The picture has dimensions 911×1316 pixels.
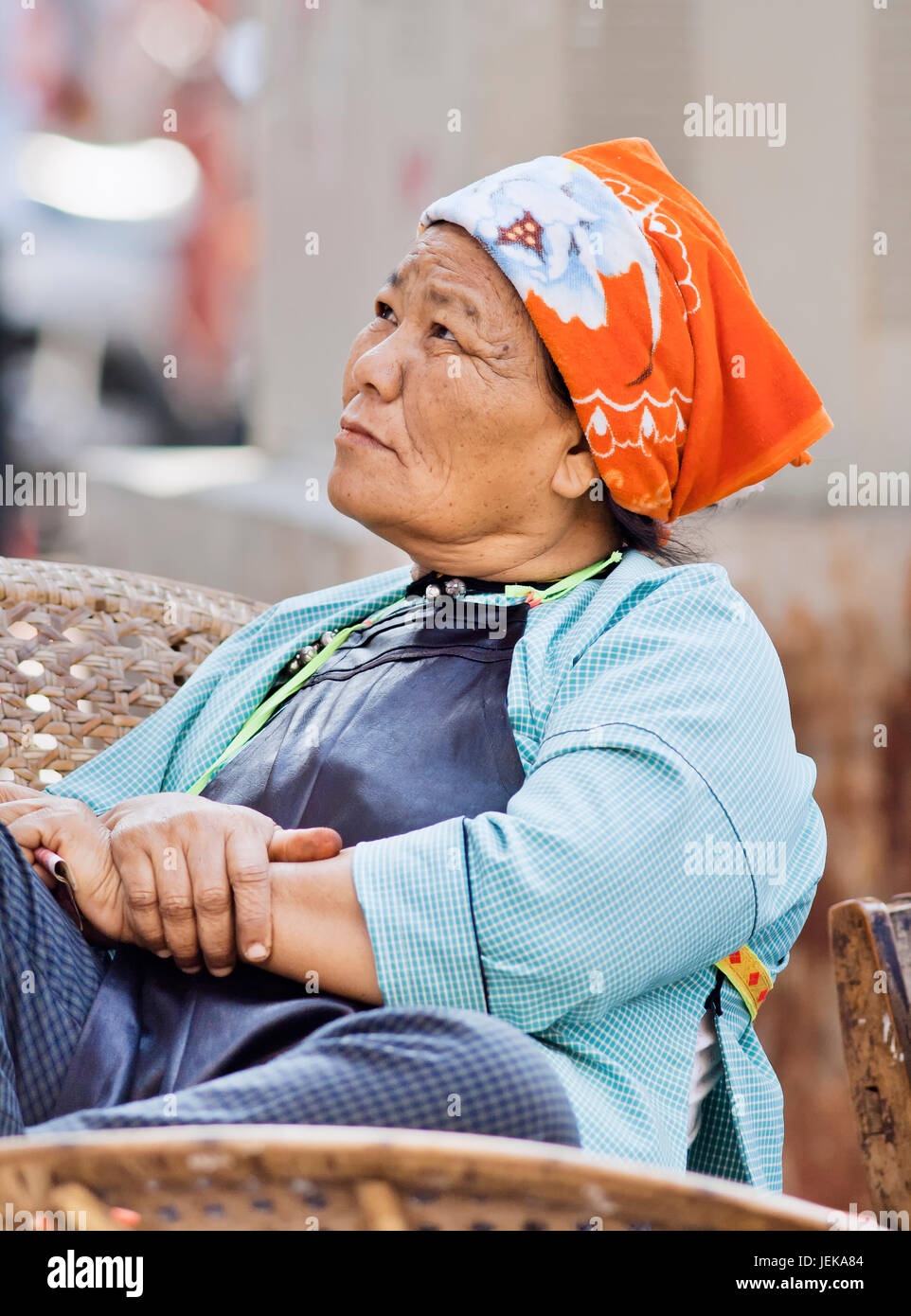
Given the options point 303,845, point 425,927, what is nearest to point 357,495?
point 303,845

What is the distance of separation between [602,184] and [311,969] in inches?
42.3

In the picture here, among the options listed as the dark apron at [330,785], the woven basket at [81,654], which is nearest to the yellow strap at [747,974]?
the dark apron at [330,785]

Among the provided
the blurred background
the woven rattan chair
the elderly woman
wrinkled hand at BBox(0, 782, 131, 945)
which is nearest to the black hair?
the elderly woman

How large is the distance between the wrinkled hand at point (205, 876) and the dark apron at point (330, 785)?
0.17ft

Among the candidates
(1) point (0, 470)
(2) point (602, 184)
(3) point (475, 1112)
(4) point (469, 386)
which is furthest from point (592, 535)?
(1) point (0, 470)

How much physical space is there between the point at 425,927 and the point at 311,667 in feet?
2.16

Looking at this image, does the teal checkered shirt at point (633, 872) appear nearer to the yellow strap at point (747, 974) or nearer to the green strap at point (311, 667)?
the yellow strap at point (747, 974)

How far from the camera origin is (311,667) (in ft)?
6.31

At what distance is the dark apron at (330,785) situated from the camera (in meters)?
1.34

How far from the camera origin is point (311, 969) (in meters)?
1.36

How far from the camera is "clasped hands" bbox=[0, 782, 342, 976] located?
1378mm

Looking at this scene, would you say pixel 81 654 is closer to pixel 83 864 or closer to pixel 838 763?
pixel 83 864

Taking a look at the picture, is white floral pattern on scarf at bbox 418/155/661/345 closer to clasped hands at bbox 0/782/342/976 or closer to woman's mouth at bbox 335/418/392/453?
woman's mouth at bbox 335/418/392/453
